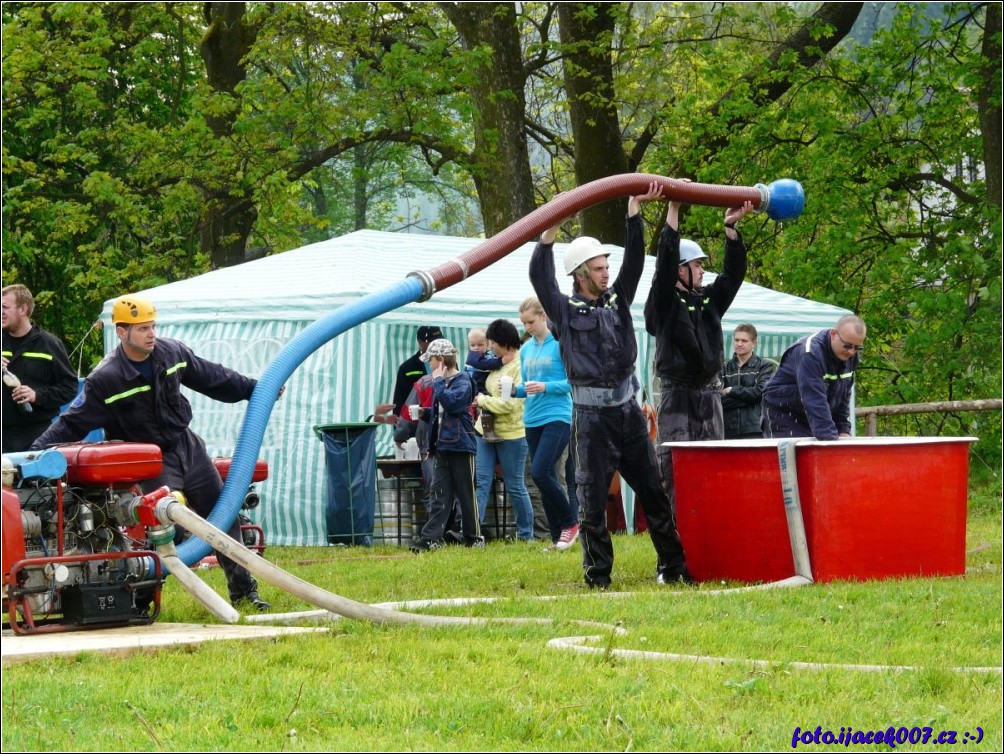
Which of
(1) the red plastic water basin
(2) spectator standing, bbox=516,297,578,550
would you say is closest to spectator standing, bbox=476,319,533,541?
(2) spectator standing, bbox=516,297,578,550

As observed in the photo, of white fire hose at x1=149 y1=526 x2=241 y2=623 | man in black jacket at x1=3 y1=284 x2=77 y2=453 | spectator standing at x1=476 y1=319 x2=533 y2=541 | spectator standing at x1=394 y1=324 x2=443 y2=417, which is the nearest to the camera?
white fire hose at x1=149 y1=526 x2=241 y2=623

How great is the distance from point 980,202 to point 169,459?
15.7 meters

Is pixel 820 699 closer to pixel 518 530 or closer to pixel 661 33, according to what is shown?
pixel 518 530

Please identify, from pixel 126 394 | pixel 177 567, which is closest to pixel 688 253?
pixel 126 394

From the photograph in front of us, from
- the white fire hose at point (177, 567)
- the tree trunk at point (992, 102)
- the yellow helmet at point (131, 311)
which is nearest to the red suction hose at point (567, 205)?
the yellow helmet at point (131, 311)

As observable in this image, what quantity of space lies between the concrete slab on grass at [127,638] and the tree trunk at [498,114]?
1401cm

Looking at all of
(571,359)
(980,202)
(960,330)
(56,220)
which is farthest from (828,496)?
(56,220)

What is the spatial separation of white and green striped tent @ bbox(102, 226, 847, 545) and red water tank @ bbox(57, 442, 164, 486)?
614cm

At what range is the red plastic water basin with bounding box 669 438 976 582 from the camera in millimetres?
9008

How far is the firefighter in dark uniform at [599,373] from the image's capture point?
9.02 meters

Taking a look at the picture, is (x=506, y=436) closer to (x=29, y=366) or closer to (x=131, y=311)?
(x=29, y=366)

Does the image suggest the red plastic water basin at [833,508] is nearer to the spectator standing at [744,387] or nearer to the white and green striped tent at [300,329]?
the spectator standing at [744,387]

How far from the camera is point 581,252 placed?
360 inches

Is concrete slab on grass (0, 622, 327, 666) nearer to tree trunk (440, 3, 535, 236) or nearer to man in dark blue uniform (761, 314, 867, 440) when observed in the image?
man in dark blue uniform (761, 314, 867, 440)
